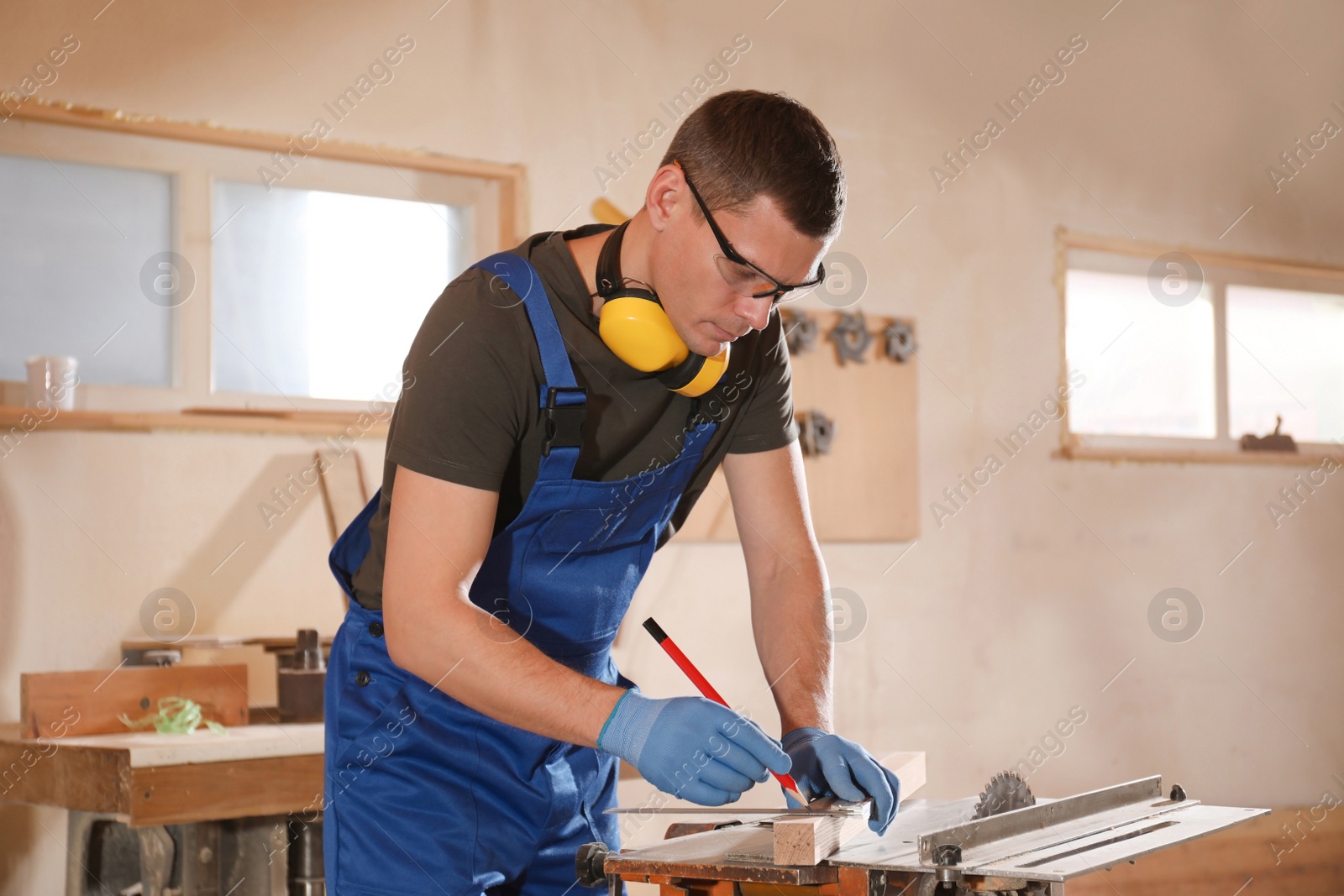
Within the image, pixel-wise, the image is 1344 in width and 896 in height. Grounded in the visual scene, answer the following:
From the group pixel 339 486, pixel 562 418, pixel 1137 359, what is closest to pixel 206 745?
pixel 339 486

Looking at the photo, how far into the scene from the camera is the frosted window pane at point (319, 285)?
3.19 meters

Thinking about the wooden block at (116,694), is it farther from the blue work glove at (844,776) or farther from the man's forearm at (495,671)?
the blue work glove at (844,776)

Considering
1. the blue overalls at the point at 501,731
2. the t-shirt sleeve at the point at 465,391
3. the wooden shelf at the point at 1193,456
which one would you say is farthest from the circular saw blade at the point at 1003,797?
the wooden shelf at the point at 1193,456

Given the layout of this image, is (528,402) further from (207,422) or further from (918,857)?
(207,422)

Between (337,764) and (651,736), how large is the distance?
1.36 ft

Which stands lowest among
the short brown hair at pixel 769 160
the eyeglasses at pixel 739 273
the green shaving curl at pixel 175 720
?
the green shaving curl at pixel 175 720

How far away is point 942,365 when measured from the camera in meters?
4.18

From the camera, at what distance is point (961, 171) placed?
425 centimetres

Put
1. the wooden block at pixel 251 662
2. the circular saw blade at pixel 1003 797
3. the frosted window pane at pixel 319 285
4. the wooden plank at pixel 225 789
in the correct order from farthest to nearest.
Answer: the frosted window pane at pixel 319 285 → the wooden block at pixel 251 662 → the wooden plank at pixel 225 789 → the circular saw blade at pixel 1003 797

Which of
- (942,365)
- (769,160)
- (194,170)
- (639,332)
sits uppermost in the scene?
(194,170)

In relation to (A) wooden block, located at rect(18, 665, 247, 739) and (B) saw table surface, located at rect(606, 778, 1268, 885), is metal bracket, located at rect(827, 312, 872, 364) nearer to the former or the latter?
(A) wooden block, located at rect(18, 665, 247, 739)

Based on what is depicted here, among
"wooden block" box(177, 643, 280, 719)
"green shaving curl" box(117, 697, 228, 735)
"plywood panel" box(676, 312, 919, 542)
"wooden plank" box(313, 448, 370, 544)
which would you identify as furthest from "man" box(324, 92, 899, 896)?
"plywood panel" box(676, 312, 919, 542)

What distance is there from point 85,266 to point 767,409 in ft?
6.61

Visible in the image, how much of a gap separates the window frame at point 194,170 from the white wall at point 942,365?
5 centimetres
